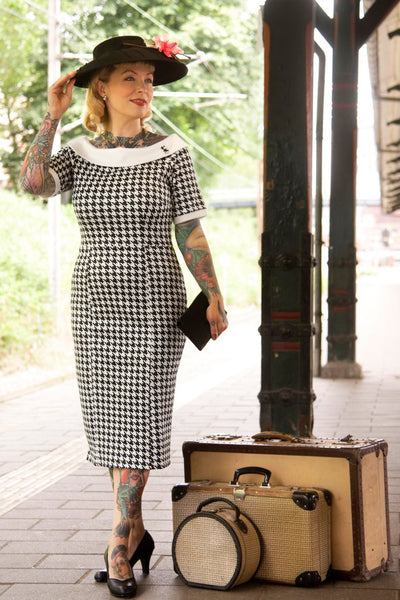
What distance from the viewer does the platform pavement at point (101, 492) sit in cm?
389

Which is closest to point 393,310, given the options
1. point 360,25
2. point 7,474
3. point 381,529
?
point 360,25

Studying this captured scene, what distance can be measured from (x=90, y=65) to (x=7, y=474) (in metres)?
3.02

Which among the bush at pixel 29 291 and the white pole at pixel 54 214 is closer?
the bush at pixel 29 291

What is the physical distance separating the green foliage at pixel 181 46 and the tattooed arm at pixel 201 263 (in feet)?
68.1

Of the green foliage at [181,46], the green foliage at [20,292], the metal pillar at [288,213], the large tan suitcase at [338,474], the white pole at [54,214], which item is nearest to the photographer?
the large tan suitcase at [338,474]

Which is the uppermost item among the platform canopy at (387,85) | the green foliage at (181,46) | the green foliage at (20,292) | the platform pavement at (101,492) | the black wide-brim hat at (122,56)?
the green foliage at (181,46)

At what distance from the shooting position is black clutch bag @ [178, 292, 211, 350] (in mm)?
3906

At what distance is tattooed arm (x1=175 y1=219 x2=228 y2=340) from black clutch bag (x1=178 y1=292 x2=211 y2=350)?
0.04 meters

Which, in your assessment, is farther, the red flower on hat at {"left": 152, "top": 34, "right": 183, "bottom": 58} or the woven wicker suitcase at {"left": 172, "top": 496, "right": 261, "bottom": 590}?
the red flower on hat at {"left": 152, "top": 34, "right": 183, "bottom": 58}

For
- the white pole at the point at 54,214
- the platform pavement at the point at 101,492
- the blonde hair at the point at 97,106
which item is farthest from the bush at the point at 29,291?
the blonde hair at the point at 97,106

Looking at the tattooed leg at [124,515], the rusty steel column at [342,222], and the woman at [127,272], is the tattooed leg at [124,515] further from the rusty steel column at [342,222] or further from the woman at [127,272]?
the rusty steel column at [342,222]

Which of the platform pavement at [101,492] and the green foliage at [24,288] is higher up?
the green foliage at [24,288]

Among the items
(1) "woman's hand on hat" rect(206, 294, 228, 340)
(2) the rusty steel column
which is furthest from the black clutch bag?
(2) the rusty steel column

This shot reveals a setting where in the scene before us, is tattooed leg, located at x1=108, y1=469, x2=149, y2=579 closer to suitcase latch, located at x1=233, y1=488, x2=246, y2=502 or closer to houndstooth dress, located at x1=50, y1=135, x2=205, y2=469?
houndstooth dress, located at x1=50, y1=135, x2=205, y2=469
